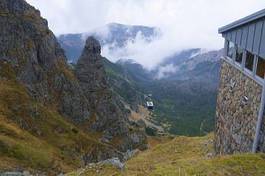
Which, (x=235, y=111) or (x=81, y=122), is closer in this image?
(x=235, y=111)

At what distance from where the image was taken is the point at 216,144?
32.9 metres

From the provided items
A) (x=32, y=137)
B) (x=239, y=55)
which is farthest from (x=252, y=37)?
(x=32, y=137)

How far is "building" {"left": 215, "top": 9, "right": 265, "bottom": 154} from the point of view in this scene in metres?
22.7

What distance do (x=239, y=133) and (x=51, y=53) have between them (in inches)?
3134

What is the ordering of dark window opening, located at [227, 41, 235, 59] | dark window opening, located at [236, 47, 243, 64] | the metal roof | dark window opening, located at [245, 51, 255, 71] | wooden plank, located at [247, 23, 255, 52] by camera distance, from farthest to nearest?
dark window opening, located at [227, 41, 235, 59] < dark window opening, located at [236, 47, 243, 64] < dark window opening, located at [245, 51, 255, 71] < wooden plank, located at [247, 23, 255, 52] < the metal roof

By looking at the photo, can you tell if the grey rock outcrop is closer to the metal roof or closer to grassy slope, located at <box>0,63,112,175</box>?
grassy slope, located at <box>0,63,112,175</box>

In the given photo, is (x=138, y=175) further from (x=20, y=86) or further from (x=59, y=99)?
(x=59, y=99)

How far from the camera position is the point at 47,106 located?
91.5 meters

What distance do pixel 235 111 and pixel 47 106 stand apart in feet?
226

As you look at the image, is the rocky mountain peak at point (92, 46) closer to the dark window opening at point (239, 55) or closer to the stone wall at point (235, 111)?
the stone wall at point (235, 111)

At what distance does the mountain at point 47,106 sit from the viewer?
2474 inches

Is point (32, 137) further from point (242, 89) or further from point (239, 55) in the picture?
point (242, 89)

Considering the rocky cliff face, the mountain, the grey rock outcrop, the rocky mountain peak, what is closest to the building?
the mountain

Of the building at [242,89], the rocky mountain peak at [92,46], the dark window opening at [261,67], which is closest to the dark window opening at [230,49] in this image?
the building at [242,89]
